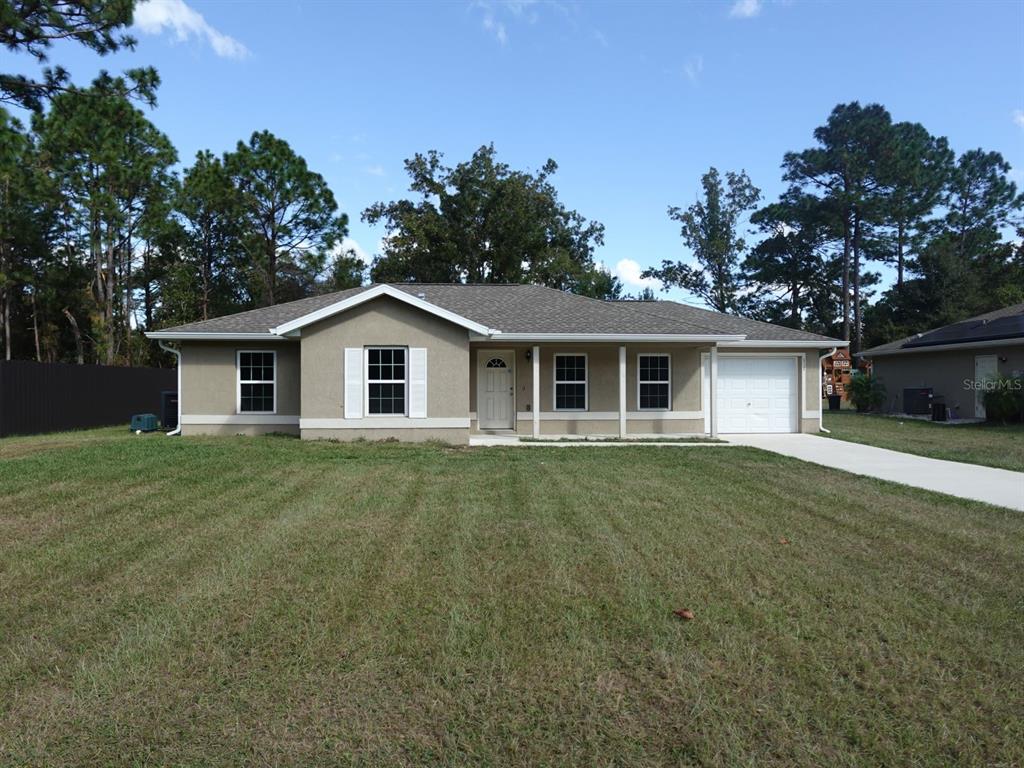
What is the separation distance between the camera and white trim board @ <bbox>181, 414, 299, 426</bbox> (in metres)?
15.6

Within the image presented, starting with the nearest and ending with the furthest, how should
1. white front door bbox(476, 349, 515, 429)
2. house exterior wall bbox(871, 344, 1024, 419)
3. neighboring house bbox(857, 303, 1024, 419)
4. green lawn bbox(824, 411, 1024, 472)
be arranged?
green lawn bbox(824, 411, 1024, 472)
white front door bbox(476, 349, 515, 429)
neighboring house bbox(857, 303, 1024, 419)
house exterior wall bbox(871, 344, 1024, 419)

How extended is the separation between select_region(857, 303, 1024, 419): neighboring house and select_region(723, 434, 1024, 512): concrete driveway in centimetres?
999

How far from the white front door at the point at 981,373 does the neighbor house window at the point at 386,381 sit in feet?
63.2

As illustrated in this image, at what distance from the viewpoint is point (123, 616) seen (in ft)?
14.1

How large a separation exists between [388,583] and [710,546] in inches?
117

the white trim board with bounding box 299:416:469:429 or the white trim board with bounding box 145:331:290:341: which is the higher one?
the white trim board with bounding box 145:331:290:341

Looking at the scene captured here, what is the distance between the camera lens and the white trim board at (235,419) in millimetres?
15594

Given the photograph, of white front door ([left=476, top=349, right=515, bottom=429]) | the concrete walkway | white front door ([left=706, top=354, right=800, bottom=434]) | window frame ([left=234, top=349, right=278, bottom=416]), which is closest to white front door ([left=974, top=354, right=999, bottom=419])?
white front door ([left=706, top=354, right=800, bottom=434])

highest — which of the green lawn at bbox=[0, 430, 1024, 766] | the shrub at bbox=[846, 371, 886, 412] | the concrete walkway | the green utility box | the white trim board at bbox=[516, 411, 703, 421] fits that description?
the shrub at bbox=[846, 371, 886, 412]

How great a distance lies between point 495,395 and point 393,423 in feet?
11.7

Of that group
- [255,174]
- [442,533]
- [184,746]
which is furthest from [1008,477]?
[255,174]

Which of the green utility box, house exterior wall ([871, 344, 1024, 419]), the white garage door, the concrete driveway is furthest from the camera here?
house exterior wall ([871, 344, 1024, 419])

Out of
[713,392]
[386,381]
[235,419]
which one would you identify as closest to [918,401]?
[713,392]

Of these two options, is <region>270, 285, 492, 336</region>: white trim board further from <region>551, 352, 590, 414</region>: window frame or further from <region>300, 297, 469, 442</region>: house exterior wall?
<region>551, 352, 590, 414</region>: window frame
